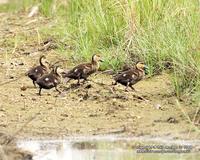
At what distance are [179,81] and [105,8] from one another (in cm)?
219

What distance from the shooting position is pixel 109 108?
8.59 metres

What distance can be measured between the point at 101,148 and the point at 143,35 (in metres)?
2.80

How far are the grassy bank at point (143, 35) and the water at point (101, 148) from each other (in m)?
1.06

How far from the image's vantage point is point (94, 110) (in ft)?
28.2

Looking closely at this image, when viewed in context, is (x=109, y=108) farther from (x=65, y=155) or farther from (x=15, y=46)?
(x=15, y=46)

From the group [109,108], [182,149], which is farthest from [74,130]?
[182,149]

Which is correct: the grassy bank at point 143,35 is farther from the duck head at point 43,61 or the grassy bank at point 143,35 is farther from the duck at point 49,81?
the duck at point 49,81

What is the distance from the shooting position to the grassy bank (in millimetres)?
8719

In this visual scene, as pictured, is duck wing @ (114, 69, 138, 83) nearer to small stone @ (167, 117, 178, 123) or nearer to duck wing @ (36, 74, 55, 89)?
duck wing @ (36, 74, 55, 89)

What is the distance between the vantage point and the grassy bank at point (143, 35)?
872cm

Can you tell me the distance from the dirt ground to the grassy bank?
0.26 m

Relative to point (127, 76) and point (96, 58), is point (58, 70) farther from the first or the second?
point (127, 76)

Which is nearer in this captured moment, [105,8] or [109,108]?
[109,108]

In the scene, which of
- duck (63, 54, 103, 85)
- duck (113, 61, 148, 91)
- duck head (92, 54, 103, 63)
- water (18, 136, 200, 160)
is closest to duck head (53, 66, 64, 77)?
duck (63, 54, 103, 85)
